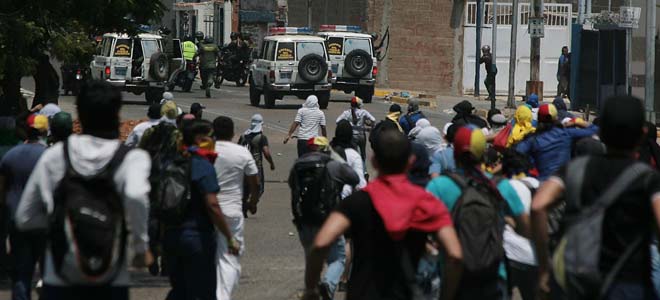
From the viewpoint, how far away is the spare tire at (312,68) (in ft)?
113

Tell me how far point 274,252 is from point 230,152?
439cm

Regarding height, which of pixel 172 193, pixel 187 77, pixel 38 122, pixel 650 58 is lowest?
pixel 172 193

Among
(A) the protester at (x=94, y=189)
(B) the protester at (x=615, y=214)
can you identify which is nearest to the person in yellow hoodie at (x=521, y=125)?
(B) the protester at (x=615, y=214)

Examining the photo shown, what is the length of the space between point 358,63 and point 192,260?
28.8m

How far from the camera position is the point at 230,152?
984 cm

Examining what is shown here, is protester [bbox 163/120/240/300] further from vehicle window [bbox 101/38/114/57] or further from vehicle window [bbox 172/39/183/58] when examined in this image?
vehicle window [bbox 172/39/183/58]

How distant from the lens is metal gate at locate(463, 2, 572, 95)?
42531 mm

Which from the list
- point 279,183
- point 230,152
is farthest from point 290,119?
point 230,152

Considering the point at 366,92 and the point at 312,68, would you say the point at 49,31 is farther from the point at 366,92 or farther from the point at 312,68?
the point at 366,92

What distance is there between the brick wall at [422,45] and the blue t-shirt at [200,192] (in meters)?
36.3

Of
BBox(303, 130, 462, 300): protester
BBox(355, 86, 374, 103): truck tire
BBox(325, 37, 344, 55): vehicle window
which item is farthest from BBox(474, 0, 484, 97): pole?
BBox(303, 130, 462, 300): protester

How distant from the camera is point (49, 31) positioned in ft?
50.4

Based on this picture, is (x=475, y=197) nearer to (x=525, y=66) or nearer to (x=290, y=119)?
(x=290, y=119)

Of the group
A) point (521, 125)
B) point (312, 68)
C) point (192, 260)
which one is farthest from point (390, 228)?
point (312, 68)
